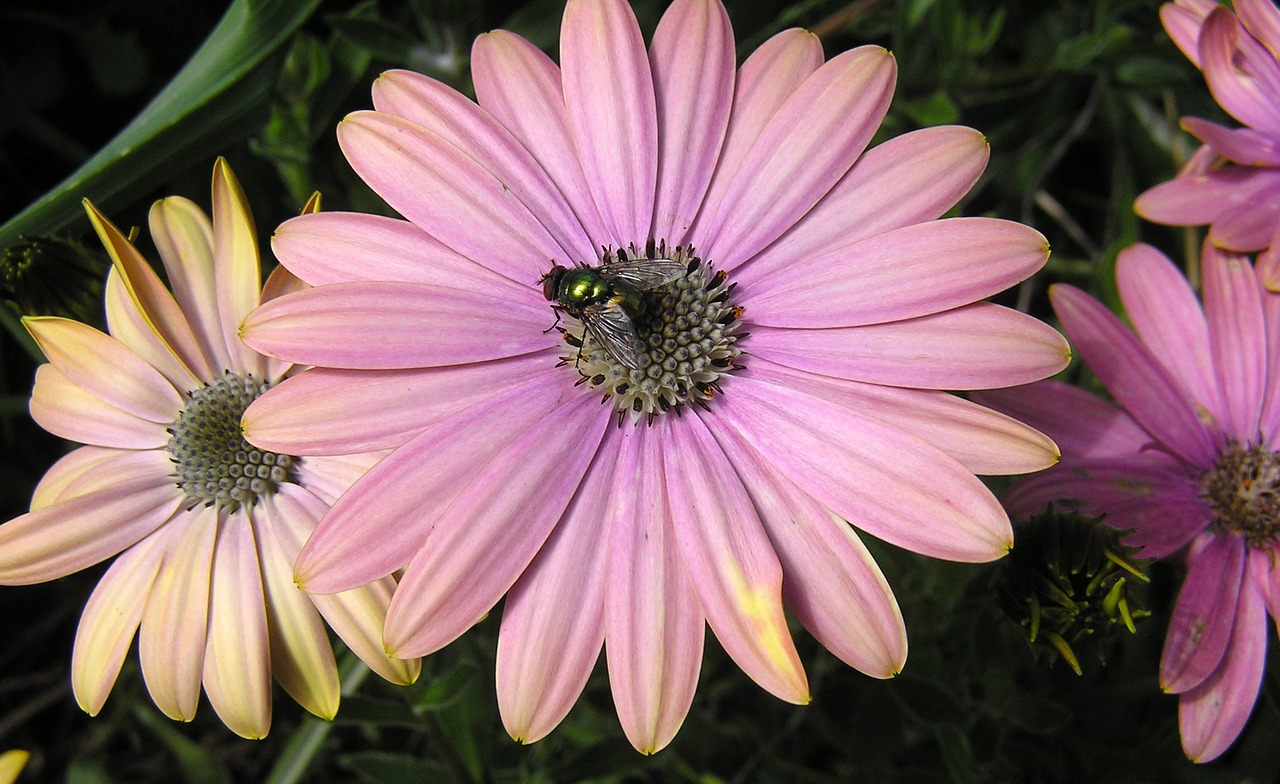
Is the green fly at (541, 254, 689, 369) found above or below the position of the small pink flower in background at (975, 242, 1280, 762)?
above

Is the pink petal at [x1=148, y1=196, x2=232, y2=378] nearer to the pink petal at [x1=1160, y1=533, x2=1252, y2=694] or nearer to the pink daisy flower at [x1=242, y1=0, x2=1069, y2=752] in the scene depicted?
the pink daisy flower at [x1=242, y1=0, x2=1069, y2=752]

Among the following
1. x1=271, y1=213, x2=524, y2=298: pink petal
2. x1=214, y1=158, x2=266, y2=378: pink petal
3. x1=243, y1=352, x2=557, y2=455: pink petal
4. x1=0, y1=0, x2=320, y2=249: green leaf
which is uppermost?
x1=0, y1=0, x2=320, y2=249: green leaf

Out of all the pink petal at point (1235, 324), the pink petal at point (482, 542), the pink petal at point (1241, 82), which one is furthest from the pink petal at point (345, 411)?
the pink petal at point (1241, 82)

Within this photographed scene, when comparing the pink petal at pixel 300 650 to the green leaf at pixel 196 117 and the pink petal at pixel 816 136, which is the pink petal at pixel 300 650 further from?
the pink petal at pixel 816 136

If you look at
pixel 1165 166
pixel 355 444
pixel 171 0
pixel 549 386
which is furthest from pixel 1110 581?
pixel 171 0

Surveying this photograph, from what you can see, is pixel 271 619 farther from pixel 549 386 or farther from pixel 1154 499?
pixel 1154 499

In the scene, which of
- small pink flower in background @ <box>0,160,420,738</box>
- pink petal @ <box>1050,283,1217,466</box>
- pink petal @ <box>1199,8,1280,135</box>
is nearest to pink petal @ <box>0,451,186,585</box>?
small pink flower in background @ <box>0,160,420,738</box>

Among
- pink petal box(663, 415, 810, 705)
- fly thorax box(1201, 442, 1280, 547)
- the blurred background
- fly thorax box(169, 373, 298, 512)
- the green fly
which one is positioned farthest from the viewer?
the blurred background
